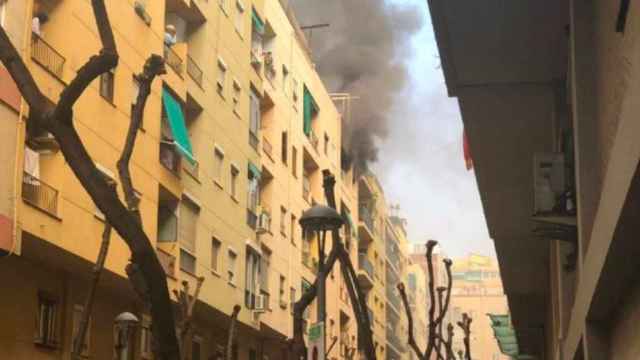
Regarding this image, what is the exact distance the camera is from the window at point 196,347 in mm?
32406

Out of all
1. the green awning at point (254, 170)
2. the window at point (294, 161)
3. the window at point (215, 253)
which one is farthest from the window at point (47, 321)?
the window at point (294, 161)

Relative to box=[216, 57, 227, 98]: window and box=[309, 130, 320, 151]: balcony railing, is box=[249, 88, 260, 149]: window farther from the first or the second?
box=[309, 130, 320, 151]: balcony railing

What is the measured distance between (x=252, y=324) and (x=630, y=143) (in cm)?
3226

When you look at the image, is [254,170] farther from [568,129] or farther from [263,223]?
[568,129]

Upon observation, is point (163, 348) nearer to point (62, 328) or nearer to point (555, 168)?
point (555, 168)

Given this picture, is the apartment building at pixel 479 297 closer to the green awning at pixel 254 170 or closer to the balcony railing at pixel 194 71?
the green awning at pixel 254 170

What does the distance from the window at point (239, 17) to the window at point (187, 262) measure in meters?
9.61

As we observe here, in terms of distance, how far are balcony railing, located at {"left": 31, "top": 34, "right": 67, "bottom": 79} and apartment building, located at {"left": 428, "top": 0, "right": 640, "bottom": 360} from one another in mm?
9969

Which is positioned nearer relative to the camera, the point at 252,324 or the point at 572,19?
the point at 572,19

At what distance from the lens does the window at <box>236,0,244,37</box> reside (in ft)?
123

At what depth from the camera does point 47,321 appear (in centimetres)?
2319

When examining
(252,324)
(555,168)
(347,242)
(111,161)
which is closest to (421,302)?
(347,242)

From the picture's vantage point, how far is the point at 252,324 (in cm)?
3653

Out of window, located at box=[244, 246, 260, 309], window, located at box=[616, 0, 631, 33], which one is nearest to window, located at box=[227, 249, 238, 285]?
window, located at box=[244, 246, 260, 309]
